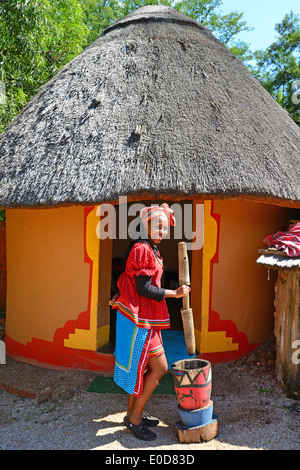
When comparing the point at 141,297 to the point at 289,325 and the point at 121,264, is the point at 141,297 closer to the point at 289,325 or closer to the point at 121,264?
the point at 289,325

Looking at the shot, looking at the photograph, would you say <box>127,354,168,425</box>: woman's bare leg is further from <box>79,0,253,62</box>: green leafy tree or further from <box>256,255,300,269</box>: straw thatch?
<box>79,0,253,62</box>: green leafy tree

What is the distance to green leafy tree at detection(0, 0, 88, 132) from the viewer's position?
6.55 m

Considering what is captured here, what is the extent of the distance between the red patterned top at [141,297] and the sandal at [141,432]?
0.77 metres

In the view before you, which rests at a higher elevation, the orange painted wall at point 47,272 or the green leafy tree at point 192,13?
the green leafy tree at point 192,13

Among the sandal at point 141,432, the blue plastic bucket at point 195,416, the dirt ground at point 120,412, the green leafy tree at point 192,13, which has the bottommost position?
the dirt ground at point 120,412

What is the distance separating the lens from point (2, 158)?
14.6 ft

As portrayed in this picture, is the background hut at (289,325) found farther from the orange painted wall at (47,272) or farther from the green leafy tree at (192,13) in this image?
the green leafy tree at (192,13)

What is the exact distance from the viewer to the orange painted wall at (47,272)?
13.6 ft

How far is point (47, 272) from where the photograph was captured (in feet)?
14.1

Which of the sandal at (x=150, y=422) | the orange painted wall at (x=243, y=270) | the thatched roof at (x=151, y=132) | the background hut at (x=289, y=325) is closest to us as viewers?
the sandal at (x=150, y=422)

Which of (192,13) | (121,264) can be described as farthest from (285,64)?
(121,264)

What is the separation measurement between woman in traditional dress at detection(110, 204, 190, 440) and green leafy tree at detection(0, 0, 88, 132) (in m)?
4.68

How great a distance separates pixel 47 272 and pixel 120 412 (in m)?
1.73

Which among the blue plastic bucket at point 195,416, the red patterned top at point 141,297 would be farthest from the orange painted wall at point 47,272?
the blue plastic bucket at point 195,416
